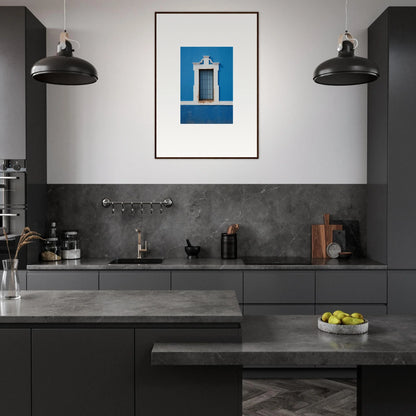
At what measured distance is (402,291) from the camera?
4.55 m

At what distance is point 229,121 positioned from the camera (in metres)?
5.20

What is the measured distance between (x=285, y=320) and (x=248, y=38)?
324 cm

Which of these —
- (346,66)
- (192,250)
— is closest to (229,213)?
(192,250)

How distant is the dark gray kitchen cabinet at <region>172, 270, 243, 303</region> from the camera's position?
14.9 ft

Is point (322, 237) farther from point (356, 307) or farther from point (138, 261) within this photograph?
point (138, 261)

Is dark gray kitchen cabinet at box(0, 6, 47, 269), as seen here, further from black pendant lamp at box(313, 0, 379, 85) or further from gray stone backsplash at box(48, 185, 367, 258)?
black pendant lamp at box(313, 0, 379, 85)

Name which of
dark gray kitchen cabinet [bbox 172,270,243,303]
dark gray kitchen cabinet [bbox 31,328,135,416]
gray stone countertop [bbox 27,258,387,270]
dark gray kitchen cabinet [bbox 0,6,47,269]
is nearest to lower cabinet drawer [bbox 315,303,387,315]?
gray stone countertop [bbox 27,258,387,270]

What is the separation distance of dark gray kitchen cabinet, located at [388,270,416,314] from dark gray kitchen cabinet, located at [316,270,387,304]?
0.21 feet

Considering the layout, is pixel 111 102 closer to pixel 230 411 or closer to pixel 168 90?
pixel 168 90

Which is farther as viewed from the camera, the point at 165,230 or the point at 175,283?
the point at 165,230

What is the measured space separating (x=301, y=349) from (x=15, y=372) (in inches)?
55.7

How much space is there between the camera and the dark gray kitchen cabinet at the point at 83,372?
2.57 m

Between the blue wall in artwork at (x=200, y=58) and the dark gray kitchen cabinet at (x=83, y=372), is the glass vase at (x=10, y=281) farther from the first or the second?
the blue wall in artwork at (x=200, y=58)

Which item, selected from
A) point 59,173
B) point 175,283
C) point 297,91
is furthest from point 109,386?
point 297,91
